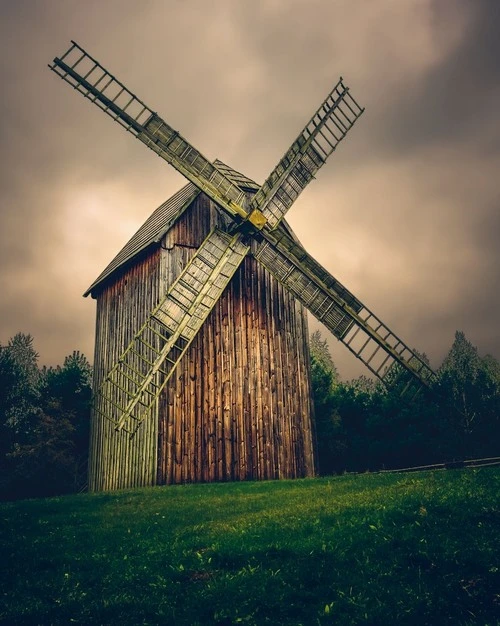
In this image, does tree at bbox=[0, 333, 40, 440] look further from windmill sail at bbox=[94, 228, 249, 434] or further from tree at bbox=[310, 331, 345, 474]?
tree at bbox=[310, 331, 345, 474]

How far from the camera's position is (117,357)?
23.3 metres

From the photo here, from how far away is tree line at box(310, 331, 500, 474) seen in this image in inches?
902

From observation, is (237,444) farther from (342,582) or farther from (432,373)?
(342,582)

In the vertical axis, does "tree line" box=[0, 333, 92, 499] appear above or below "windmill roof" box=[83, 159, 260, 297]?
below

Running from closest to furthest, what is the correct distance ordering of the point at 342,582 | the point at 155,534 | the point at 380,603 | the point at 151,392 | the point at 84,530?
the point at 380,603 < the point at 342,582 < the point at 155,534 < the point at 84,530 < the point at 151,392

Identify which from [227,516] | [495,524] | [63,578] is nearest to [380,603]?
[495,524]

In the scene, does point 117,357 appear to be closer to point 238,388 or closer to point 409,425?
point 238,388

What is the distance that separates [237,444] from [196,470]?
1.98 m

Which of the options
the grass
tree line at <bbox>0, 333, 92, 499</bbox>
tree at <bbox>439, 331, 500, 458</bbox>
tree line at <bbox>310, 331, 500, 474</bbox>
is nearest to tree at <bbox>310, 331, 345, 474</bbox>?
tree line at <bbox>310, 331, 500, 474</bbox>

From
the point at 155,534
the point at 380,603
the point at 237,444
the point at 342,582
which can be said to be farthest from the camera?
the point at 237,444

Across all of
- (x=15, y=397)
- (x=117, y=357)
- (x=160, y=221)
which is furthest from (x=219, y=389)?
(x=15, y=397)

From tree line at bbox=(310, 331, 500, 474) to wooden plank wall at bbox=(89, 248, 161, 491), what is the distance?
10.8 m

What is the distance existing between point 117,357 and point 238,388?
6046 mm

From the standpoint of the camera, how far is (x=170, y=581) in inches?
304
